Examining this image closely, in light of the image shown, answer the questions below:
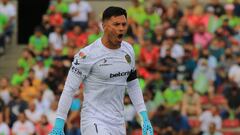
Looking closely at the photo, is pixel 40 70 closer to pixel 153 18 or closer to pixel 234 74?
pixel 153 18

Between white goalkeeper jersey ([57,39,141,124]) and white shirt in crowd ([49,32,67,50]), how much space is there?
12229mm

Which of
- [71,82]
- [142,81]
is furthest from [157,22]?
[71,82]

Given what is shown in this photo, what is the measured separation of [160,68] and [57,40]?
3268 millimetres

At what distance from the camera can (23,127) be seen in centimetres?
1703

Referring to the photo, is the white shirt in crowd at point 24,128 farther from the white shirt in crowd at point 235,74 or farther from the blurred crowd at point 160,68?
the white shirt in crowd at point 235,74

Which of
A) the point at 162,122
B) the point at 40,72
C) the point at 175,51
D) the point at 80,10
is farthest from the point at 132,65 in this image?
the point at 80,10

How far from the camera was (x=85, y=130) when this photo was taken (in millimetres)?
7965

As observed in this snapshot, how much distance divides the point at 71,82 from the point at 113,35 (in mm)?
663

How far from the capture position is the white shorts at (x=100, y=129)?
7.85m

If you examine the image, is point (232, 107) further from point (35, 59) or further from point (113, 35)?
point (113, 35)

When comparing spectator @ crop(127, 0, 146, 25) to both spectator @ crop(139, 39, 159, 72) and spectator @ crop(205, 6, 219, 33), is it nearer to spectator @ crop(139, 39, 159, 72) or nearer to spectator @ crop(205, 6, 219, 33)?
spectator @ crop(139, 39, 159, 72)

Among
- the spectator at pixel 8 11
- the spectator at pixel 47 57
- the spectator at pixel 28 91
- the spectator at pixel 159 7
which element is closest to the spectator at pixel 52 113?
the spectator at pixel 28 91

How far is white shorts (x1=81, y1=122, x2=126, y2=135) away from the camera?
25.8 ft

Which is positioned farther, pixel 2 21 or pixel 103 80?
pixel 2 21
